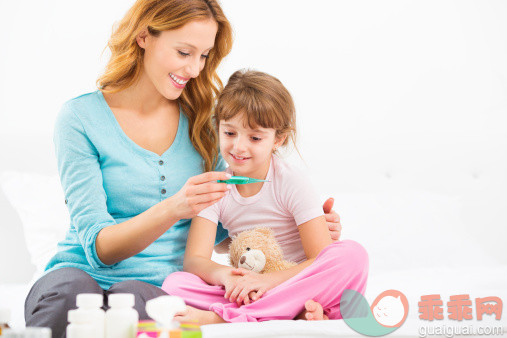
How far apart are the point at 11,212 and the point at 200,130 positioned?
3.45ft

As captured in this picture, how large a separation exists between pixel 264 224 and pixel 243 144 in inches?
10.3

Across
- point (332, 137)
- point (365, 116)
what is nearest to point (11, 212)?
point (332, 137)

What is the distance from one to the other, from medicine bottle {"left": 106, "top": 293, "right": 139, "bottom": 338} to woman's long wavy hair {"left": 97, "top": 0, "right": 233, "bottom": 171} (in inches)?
36.6

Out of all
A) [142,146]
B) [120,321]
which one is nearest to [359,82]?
[142,146]

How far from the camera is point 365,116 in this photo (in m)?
2.79

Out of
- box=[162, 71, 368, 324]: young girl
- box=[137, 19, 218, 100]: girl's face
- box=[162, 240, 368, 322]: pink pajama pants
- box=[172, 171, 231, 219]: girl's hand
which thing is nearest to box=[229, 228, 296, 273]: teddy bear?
box=[162, 71, 368, 324]: young girl

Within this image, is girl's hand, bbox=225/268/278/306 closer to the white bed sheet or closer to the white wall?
the white bed sheet

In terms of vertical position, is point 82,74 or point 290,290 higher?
point 82,74

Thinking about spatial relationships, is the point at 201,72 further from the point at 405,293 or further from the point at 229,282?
the point at 405,293

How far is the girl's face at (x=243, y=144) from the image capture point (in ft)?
5.75

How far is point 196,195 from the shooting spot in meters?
1.49

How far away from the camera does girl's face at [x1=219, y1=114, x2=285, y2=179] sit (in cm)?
175

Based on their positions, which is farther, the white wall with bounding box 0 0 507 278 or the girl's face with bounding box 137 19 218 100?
the white wall with bounding box 0 0 507 278

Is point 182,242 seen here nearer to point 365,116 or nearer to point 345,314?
point 345,314
